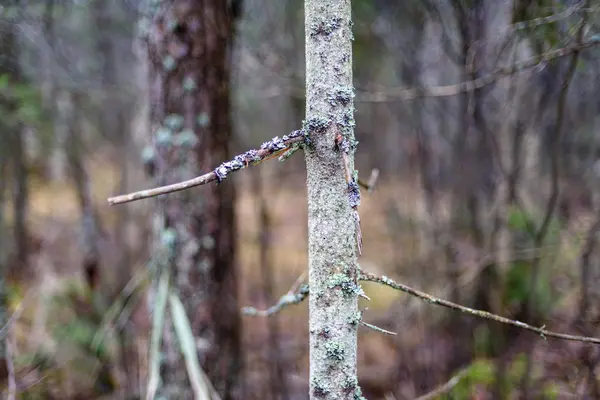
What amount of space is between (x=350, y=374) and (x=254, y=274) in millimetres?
8046

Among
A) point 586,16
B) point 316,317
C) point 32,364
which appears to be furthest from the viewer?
point 32,364

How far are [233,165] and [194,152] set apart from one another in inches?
58.3

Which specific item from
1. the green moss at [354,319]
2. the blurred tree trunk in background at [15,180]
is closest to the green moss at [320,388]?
the green moss at [354,319]

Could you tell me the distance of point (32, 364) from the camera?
11.7ft

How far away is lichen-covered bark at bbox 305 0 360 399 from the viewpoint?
0.94 metres

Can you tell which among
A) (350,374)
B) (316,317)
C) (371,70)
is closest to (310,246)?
(316,317)

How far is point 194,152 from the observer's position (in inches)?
90.2

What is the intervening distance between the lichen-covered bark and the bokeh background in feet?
4.25

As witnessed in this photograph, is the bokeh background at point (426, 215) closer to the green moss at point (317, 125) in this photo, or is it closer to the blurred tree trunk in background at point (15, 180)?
the blurred tree trunk in background at point (15, 180)

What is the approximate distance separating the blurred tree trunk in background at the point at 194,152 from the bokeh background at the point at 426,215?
8.8 inches

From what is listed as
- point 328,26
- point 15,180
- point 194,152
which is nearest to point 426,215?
point 194,152

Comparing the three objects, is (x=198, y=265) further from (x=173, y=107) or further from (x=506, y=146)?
(x=506, y=146)

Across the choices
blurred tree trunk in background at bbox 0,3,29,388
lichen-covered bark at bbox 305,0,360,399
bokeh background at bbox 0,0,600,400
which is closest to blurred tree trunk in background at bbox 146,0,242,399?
bokeh background at bbox 0,0,600,400

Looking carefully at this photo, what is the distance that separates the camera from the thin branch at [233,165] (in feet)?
2.71
